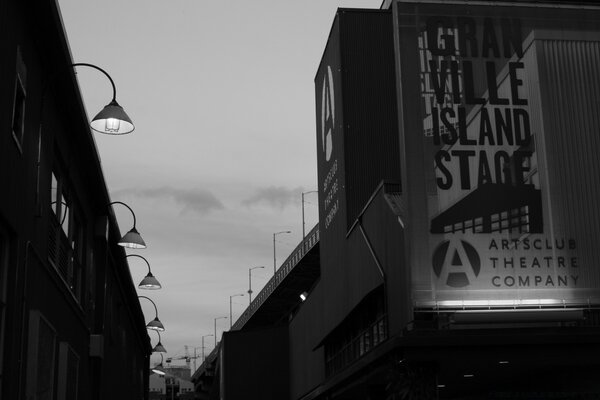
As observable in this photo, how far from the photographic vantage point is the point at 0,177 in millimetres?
13883

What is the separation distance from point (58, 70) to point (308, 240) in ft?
146

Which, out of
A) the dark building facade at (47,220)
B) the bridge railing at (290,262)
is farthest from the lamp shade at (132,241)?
the bridge railing at (290,262)

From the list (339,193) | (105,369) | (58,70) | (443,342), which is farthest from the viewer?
(339,193)

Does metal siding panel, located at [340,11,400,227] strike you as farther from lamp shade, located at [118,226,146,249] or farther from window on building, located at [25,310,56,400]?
window on building, located at [25,310,56,400]

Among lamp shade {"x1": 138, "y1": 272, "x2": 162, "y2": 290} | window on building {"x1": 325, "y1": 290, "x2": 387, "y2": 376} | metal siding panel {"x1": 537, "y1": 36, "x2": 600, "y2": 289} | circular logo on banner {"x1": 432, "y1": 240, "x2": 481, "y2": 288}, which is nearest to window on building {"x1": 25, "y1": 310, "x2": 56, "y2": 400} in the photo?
circular logo on banner {"x1": 432, "y1": 240, "x2": 481, "y2": 288}

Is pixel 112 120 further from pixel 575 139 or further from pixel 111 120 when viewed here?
pixel 575 139

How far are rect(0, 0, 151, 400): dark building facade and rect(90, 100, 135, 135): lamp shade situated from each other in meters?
→ 1.04

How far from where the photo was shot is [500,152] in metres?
25.8

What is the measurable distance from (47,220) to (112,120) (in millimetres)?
2414

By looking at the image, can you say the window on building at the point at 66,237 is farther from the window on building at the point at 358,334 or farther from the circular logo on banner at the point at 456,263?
the circular logo on banner at the point at 456,263

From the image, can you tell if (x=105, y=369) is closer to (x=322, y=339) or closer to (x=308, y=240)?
(x=322, y=339)

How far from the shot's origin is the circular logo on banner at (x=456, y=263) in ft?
82.0

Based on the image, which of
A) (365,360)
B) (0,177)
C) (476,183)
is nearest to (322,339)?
(365,360)

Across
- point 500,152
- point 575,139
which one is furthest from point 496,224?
point 575,139
